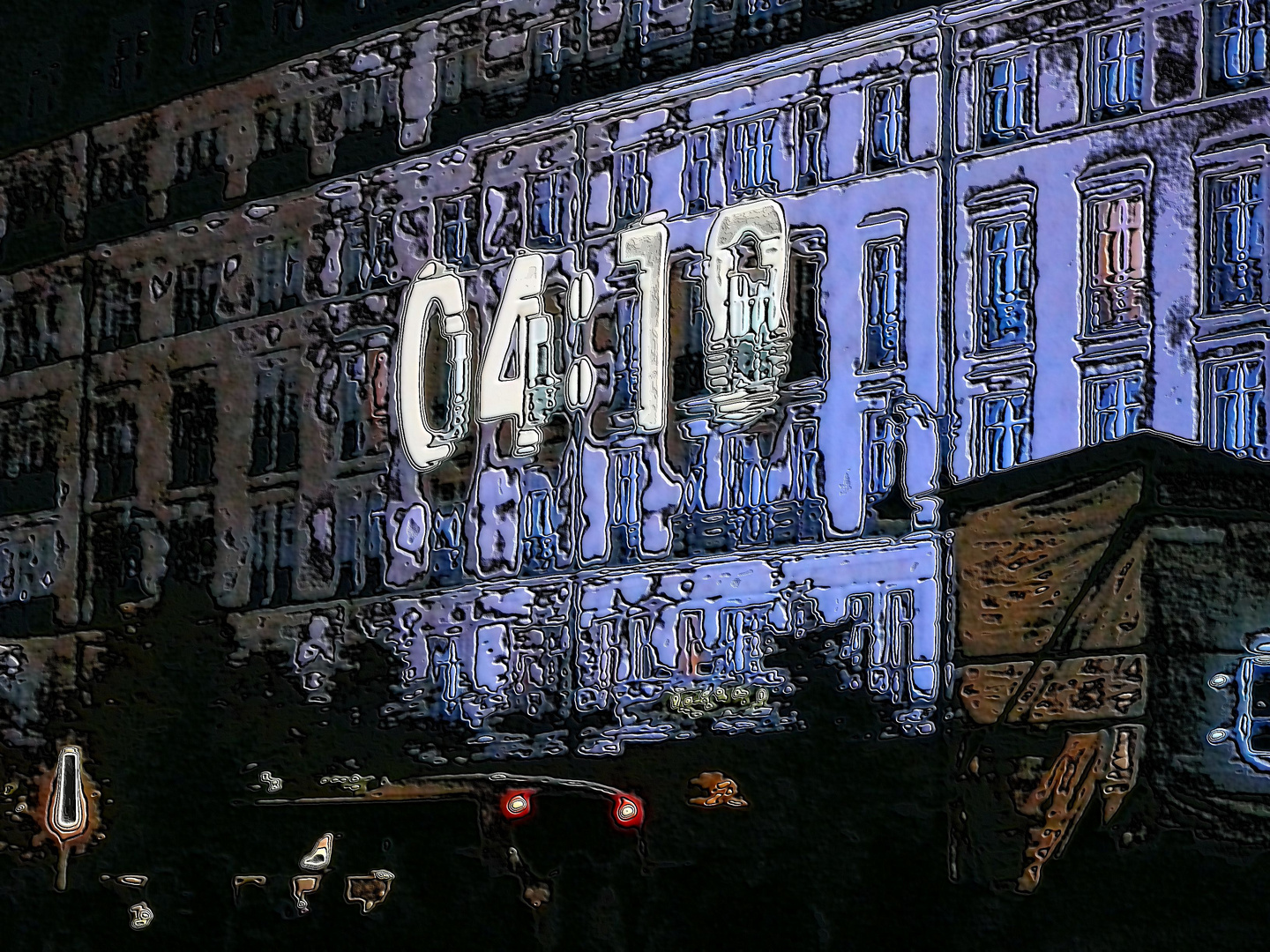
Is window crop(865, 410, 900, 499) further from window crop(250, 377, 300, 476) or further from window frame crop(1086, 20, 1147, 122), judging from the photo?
window crop(250, 377, 300, 476)

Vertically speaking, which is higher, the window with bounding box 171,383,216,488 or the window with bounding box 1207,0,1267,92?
the window with bounding box 1207,0,1267,92

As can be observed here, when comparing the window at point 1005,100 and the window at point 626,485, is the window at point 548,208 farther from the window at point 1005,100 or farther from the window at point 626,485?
the window at point 1005,100

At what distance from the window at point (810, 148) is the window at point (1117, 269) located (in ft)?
3.30

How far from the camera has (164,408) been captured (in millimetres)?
7531

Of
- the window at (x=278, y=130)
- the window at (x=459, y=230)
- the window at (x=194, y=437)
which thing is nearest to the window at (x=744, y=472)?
the window at (x=459, y=230)

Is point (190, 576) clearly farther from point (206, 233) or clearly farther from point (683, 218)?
point (683, 218)

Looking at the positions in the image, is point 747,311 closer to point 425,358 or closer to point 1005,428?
point 1005,428

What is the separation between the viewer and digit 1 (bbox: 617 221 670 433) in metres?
6.06

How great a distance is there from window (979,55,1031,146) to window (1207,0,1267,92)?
0.76 metres

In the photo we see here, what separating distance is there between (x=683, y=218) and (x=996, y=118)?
1.11m

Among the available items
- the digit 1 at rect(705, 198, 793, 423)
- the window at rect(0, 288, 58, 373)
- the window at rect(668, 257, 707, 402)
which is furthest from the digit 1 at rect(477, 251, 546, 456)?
the window at rect(0, 288, 58, 373)

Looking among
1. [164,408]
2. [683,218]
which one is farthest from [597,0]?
[164,408]

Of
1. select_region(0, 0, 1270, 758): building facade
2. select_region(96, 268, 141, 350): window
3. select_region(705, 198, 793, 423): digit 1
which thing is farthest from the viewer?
select_region(96, 268, 141, 350): window

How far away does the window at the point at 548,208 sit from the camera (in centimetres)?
646
